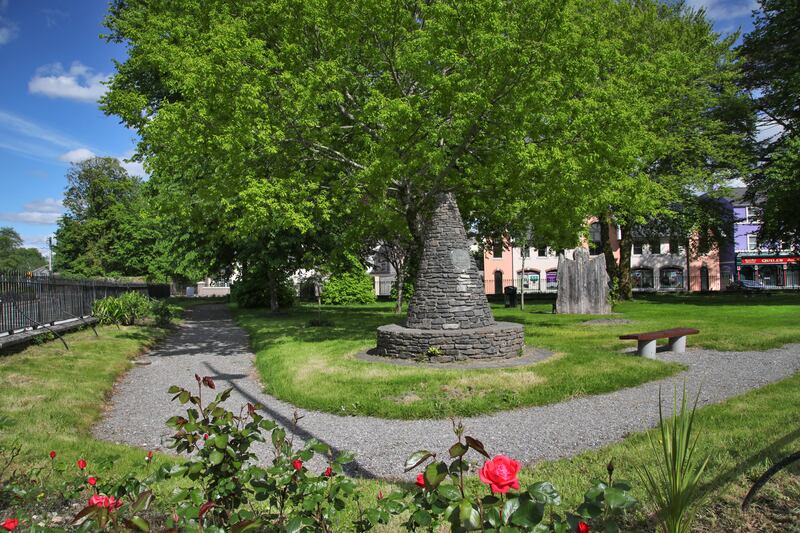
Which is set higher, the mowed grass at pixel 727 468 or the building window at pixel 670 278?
the building window at pixel 670 278

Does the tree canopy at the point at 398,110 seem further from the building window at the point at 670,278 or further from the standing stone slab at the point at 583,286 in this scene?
the building window at the point at 670,278

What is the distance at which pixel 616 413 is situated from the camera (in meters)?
7.46

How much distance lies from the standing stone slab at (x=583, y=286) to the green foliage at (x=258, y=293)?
16543mm

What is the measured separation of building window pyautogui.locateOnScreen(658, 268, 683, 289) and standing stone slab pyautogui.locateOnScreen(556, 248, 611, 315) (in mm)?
42352

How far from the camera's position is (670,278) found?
61969 mm

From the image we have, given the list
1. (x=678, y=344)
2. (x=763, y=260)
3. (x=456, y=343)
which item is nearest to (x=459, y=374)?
(x=456, y=343)

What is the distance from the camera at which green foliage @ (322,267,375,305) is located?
4166cm

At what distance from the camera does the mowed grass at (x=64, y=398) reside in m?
5.86

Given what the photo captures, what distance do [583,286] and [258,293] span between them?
19.9 meters

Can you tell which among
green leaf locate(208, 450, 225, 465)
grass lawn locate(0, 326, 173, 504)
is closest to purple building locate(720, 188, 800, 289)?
grass lawn locate(0, 326, 173, 504)

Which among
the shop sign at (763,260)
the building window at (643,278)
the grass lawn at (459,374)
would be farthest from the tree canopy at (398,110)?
the shop sign at (763,260)

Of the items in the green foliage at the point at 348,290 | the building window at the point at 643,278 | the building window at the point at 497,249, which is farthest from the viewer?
the building window at the point at 643,278

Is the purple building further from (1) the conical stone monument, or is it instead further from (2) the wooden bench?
(1) the conical stone monument

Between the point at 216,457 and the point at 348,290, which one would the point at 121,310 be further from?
the point at 348,290
